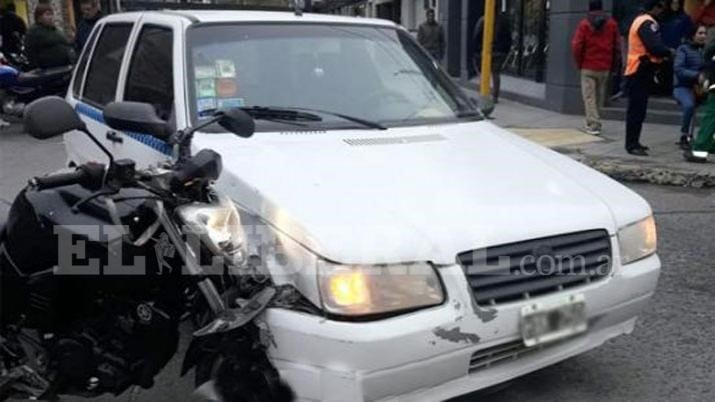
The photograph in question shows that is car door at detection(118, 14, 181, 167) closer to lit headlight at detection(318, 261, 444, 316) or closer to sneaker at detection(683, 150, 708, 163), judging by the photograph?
lit headlight at detection(318, 261, 444, 316)

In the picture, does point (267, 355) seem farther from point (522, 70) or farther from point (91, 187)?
point (522, 70)

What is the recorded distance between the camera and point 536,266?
2.88 m

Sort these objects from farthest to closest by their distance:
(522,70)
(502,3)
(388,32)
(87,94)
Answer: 1. (502,3)
2. (522,70)
3. (87,94)
4. (388,32)

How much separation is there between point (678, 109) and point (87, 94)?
897cm

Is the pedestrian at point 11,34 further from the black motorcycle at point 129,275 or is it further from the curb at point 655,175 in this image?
the black motorcycle at point 129,275

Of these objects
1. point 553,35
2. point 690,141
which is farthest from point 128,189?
point 553,35

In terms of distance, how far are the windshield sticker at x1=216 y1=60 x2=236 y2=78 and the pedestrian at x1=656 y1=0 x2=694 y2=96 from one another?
8529 millimetres

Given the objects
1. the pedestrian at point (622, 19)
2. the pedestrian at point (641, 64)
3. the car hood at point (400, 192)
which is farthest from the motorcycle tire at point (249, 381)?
the pedestrian at point (622, 19)

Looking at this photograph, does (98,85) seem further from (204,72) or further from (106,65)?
(204,72)

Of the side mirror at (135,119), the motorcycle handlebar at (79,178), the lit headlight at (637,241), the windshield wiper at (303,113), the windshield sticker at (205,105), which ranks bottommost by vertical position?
the lit headlight at (637,241)

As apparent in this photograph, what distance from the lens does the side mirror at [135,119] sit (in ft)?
8.92

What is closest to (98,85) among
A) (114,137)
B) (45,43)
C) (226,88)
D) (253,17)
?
(114,137)

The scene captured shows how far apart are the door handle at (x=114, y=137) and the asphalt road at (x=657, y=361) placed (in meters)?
0.84

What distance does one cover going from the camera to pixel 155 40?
4.29 meters
